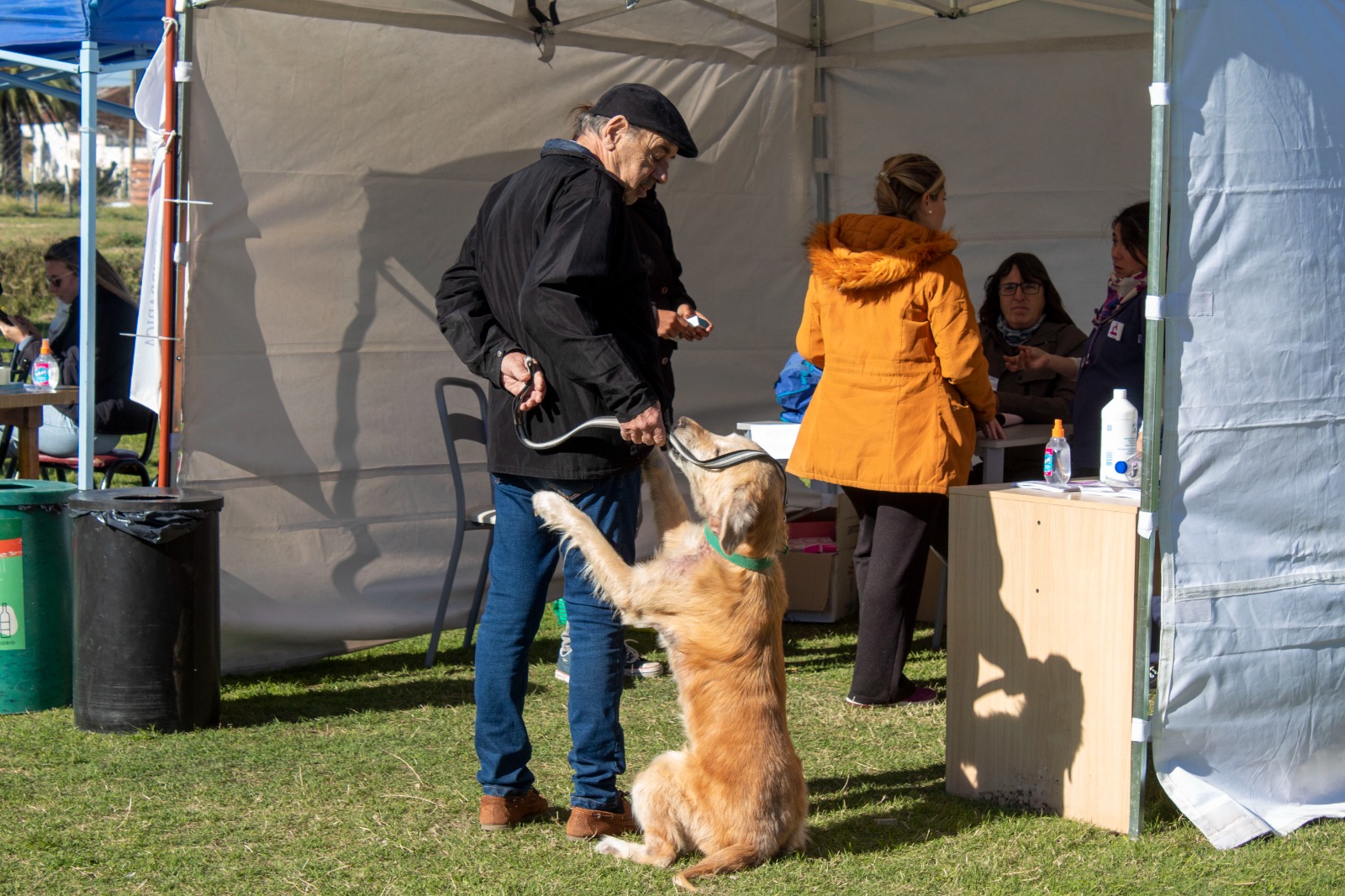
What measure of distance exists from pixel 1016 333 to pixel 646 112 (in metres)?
3.15

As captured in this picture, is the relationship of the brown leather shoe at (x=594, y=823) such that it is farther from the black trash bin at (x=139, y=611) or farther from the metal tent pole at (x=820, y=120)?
the metal tent pole at (x=820, y=120)

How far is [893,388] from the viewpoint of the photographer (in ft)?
14.5

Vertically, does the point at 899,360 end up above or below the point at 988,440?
above

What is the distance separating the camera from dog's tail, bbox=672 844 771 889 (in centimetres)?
307

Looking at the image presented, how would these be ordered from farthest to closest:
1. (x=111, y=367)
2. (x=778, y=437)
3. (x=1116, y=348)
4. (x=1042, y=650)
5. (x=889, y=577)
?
(x=111, y=367) → (x=778, y=437) → (x=1116, y=348) → (x=889, y=577) → (x=1042, y=650)

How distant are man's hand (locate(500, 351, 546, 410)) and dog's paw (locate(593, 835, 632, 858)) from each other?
3.64 ft

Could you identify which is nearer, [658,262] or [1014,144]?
[658,262]

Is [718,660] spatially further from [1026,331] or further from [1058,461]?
[1026,331]

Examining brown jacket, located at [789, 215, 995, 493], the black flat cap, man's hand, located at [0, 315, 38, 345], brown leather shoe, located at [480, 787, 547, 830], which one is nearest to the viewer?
the black flat cap

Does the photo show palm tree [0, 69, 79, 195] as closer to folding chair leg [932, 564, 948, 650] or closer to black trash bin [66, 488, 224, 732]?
black trash bin [66, 488, 224, 732]

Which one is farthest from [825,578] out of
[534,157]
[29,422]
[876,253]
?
[29,422]

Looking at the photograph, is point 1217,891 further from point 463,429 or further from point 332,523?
point 332,523

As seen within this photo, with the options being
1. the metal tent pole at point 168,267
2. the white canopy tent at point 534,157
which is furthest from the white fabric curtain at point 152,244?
the white canopy tent at point 534,157

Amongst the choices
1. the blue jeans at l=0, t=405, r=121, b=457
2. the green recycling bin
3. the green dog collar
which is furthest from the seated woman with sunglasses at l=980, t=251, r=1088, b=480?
the blue jeans at l=0, t=405, r=121, b=457
